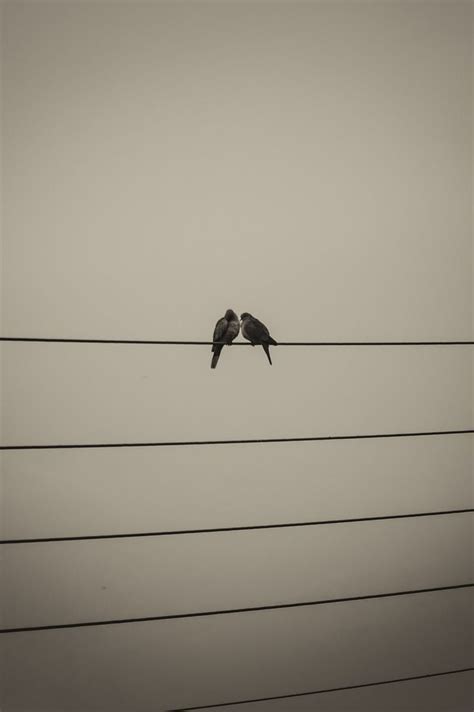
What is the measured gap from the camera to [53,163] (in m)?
1.12

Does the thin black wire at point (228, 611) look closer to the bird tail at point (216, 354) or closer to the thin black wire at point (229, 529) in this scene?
the thin black wire at point (229, 529)

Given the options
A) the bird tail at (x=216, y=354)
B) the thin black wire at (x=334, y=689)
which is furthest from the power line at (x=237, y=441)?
the thin black wire at (x=334, y=689)

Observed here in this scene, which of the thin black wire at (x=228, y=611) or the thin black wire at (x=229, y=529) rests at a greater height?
the thin black wire at (x=229, y=529)

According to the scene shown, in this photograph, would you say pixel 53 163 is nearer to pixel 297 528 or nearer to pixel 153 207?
pixel 153 207

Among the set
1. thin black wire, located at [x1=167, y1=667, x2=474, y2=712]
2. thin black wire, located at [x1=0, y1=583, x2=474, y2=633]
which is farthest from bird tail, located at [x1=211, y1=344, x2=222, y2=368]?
thin black wire, located at [x1=167, y1=667, x2=474, y2=712]

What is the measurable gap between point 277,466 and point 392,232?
0.73 meters

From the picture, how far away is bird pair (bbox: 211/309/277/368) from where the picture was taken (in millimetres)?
1109

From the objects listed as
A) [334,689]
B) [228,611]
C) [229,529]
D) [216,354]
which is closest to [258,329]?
[216,354]

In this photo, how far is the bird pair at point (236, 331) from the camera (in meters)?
1.11

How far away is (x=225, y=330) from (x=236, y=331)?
30mm

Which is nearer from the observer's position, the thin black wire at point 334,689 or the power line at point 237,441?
the power line at point 237,441

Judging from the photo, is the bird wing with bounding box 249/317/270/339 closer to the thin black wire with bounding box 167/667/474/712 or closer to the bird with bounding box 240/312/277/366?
the bird with bounding box 240/312/277/366

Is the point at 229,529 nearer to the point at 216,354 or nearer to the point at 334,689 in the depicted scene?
the point at 216,354

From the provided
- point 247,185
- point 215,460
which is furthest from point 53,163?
point 215,460
